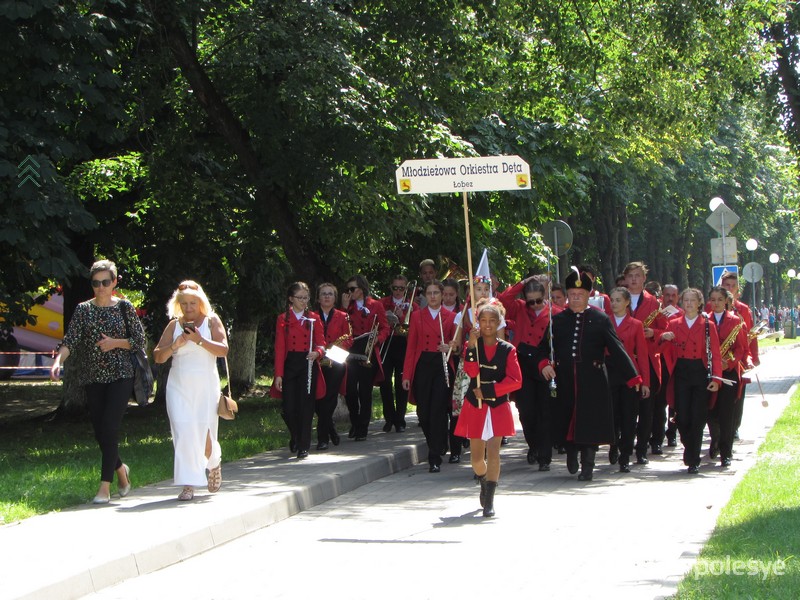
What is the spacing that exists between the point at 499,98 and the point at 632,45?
247 cm

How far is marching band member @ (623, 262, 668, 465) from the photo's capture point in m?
13.7

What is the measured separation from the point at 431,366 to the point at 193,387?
12.2 ft

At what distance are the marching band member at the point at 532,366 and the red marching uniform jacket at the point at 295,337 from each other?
205cm

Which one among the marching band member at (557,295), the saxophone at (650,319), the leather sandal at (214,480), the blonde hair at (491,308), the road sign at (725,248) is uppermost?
the road sign at (725,248)

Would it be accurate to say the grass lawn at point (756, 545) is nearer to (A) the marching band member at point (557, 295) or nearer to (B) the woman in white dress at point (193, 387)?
(A) the marching band member at point (557, 295)

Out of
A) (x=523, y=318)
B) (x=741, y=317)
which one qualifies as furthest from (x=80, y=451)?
(x=741, y=317)

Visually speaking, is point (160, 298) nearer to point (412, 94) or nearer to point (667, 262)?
point (412, 94)

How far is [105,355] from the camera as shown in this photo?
10086 mm

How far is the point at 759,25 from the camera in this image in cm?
1897

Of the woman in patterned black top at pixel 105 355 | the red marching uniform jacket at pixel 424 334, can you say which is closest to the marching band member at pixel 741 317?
the red marching uniform jacket at pixel 424 334

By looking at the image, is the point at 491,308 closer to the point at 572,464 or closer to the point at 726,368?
the point at 572,464

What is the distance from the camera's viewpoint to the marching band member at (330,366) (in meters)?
14.6

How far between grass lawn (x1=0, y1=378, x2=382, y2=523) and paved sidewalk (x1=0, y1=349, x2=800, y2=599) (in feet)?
1.76

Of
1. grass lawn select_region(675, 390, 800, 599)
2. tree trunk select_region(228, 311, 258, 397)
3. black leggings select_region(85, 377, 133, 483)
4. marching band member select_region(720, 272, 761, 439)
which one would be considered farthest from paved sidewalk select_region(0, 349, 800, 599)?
tree trunk select_region(228, 311, 258, 397)
